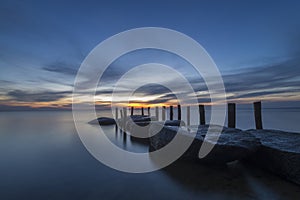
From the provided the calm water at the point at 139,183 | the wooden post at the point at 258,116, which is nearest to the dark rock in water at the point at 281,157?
the calm water at the point at 139,183

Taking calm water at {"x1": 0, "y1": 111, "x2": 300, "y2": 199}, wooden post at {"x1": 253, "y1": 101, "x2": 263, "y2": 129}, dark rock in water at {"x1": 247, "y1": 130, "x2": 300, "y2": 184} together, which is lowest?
calm water at {"x1": 0, "y1": 111, "x2": 300, "y2": 199}

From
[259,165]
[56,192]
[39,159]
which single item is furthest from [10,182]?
[259,165]

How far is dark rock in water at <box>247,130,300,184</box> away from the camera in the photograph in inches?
154

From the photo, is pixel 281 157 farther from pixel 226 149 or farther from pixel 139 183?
pixel 139 183

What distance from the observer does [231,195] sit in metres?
3.48

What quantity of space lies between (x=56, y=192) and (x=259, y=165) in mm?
5499

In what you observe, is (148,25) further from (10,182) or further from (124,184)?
(10,182)

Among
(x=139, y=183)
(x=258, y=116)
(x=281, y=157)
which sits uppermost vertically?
(x=258, y=116)

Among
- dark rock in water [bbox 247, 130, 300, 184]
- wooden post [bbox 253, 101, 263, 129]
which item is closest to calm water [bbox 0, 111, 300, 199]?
dark rock in water [bbox 247, 130, 300, 184]

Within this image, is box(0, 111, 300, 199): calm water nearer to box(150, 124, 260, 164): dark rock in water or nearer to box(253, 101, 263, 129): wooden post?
box(150, 124, 260, 164): dark rock in water

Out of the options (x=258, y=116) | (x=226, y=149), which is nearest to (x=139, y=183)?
(x=226, y=149)

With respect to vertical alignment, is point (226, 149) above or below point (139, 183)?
above

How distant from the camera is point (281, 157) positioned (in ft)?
13.9

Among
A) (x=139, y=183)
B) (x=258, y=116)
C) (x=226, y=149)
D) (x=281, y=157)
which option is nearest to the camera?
(x=281, y=157)
